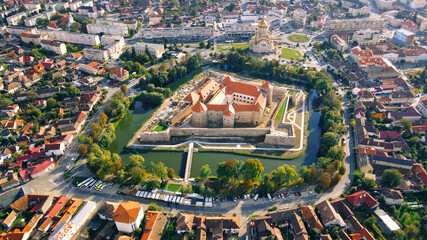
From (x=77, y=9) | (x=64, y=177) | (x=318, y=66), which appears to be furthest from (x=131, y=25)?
(x=64, y=177)

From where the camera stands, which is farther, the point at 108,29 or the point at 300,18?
the point at 300,18

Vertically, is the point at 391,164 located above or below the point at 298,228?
above

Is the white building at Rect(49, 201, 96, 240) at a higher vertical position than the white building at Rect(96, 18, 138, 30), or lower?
lower

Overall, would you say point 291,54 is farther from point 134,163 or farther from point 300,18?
point 134,163

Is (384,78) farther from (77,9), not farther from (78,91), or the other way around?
(77,9)

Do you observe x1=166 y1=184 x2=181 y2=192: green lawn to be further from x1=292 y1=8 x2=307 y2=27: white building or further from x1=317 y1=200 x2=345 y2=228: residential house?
x1=292 y1=8 x2=307 y2=27: white building

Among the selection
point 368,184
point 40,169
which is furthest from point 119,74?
point 368,184

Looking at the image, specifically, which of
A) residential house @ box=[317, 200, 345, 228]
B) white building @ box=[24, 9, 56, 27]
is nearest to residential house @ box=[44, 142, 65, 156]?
residential house @ box=[317, 200, 345, 228]

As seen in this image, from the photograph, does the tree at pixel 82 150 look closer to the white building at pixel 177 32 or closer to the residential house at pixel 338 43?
the white building at pixel 177 32
